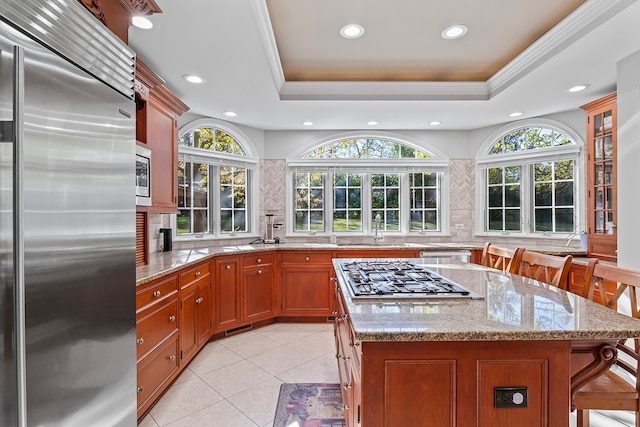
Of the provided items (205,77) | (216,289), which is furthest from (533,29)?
(216,289)

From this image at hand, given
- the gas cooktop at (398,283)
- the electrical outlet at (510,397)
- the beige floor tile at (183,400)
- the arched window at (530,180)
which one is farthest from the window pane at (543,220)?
the beige floor tile at (183,400)

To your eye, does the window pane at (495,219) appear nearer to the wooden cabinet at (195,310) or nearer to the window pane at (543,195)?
the window pane at (543,195)

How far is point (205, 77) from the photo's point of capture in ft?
9.04

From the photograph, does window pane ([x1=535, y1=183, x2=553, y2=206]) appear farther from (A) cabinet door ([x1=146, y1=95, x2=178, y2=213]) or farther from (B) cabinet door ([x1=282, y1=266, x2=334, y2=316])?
(A) cabinet door ([x1=146, y1=95, x2=178, y2=213])

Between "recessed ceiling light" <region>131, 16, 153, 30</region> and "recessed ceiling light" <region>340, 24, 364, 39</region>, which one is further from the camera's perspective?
"recessed ceiling light" <region>340, 24, 364, 39</region>

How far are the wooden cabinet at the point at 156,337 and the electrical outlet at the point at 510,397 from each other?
6.14ft

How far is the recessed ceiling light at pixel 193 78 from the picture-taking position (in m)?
2.74

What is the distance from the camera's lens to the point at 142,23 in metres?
1.96

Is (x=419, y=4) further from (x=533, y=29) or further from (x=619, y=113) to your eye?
(x=619, y=113)

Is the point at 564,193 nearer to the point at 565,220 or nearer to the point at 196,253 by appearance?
the point at 565,220

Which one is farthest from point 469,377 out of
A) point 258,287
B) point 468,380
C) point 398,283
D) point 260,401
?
point 258,287

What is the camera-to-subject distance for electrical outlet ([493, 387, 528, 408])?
1066 millimetres

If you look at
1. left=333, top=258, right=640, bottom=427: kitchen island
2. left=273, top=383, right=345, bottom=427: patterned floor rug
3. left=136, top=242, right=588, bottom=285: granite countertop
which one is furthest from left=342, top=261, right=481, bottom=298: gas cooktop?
left=136, top=242, right=588, bottom=285: granite countertop

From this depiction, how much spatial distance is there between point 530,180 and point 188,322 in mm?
4433
